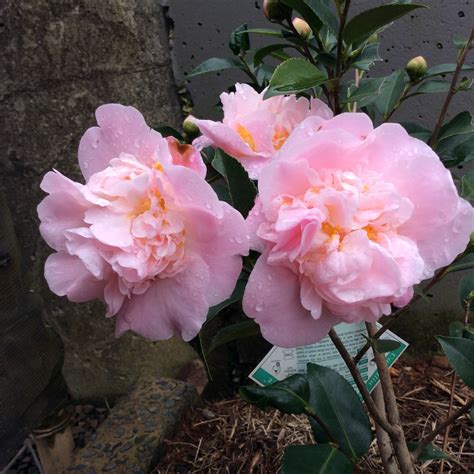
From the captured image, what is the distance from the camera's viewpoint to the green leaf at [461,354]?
0.68 meters

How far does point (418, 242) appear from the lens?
461 millimetres

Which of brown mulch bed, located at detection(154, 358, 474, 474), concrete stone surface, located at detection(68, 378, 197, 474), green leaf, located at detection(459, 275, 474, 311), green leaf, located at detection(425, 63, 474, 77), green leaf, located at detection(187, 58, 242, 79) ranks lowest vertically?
brown mulch bed, located at detection(154, 358, 474, 474)

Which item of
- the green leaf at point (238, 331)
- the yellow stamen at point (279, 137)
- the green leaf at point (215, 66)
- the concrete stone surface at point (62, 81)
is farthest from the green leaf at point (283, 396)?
the concrete stone surface at point (62, 81)

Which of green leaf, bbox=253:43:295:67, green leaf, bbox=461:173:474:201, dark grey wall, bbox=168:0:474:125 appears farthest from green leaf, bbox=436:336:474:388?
dark grey wall, bbox=168:0:474:125

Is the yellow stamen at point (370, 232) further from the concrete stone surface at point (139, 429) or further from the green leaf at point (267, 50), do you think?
the concrete stone surface at point (139, 429)

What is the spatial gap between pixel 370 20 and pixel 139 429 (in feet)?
3.89

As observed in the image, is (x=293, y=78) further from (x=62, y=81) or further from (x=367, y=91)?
(x=62, y=81)

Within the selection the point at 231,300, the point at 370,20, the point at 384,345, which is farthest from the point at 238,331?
the point at 370,20

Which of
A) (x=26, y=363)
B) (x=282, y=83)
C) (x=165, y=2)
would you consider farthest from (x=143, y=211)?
(x=165, y=2)

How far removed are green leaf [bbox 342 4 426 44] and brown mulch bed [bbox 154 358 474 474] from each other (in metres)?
0.98

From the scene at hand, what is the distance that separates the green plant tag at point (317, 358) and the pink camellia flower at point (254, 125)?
55 cm

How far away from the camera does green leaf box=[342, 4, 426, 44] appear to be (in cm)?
60

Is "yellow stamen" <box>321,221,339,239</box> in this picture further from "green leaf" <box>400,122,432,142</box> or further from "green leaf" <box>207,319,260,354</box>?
"green leaf" <box>400,122,432,142</box>

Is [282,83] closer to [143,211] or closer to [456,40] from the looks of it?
[143,211]
